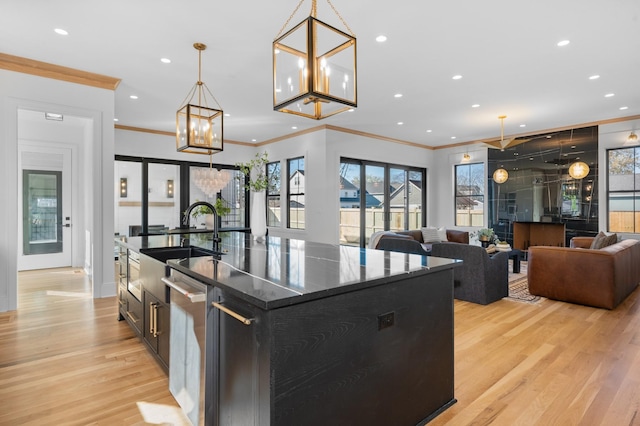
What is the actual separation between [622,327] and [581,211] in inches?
170

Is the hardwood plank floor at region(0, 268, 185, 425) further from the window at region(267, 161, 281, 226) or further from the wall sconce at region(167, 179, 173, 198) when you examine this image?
the window at region(267, 161, 281, 226)

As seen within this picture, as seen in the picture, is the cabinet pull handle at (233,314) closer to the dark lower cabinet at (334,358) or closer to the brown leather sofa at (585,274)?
the dark lower cabinet at (334,358)

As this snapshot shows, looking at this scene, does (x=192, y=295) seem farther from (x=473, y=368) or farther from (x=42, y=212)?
(x=42, y=212)

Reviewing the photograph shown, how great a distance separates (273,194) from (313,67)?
6962 millimetres

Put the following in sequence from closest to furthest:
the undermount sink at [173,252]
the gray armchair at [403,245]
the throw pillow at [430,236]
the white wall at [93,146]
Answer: the undermount sink at [173,252], the white wall at [93,146], the gray armchair at [403,245], the throw pillow at [430,236]

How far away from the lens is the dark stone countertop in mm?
1425

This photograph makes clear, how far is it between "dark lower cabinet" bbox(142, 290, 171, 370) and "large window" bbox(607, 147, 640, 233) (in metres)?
7.96

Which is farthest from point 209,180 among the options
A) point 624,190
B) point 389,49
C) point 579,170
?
point 624,190

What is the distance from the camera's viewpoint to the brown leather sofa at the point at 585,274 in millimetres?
4137

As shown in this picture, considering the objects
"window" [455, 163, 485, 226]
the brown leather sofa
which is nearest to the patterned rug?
the brown leather sofa

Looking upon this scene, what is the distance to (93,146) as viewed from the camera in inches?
185

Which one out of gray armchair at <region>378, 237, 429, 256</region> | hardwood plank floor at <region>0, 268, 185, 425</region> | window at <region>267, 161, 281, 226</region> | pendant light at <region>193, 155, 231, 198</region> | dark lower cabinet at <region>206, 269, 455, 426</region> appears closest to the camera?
dark lower cabinet at <region>206, 269, 455, 426</region>

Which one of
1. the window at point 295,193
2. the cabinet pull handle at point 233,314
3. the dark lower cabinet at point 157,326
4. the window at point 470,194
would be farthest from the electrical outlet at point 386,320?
the window at point 470,194

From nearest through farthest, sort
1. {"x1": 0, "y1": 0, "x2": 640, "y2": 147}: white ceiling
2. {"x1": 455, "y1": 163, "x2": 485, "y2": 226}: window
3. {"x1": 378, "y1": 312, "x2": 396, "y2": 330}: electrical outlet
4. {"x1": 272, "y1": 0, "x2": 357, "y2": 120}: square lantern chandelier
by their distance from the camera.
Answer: {"x1": 378, "y1": 312, "x2": 396, "y2": 330}: electrical outlet
{"x1": 272, "y1": 0, "x2": 357, "y2": 120}: square lantern chandelier
{"x1": 0, "y1": 0, "x2": 640, "y2": 147}: white ceiling
{"x1": 455, "y1": 163, "x2": 485, "y2": 226}: window
